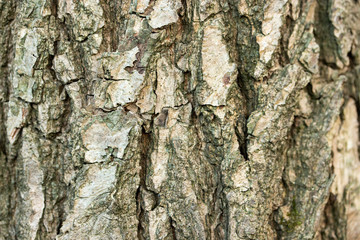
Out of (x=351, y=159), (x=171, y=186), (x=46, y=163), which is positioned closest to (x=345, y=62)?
(x=351, y=159)

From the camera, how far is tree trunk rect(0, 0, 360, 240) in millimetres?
1276

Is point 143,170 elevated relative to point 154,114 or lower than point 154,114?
lower

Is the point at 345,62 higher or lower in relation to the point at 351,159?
higher

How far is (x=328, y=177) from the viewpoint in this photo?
1.44 metres

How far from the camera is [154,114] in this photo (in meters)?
1.32

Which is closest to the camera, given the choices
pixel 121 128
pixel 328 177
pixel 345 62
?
pixel 121 128

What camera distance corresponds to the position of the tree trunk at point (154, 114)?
1.28m

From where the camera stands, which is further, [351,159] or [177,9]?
Result: [351,159]

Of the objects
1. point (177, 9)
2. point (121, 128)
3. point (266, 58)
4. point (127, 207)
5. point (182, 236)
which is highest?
point (177, 9)

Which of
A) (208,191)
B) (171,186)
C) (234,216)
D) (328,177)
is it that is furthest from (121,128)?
(328,177)

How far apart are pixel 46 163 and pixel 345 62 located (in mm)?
1362

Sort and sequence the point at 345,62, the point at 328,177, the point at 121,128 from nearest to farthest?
1. the point at 121,128
2. the point at 328,177
3. the point at 345,62

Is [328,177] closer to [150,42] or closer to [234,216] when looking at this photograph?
[234,216]

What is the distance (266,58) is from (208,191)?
22.4 inches
